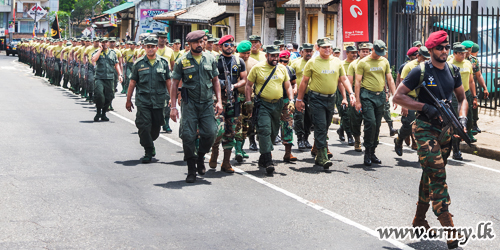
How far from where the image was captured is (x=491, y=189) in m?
8.96

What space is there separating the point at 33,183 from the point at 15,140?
4.15 m

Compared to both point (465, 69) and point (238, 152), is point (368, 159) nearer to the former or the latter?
point (238, 152)

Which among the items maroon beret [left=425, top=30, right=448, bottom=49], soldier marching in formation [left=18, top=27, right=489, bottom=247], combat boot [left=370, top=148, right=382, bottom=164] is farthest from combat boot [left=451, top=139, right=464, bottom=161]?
maroon beret [left=425, top=30, right=448, bottom=49]

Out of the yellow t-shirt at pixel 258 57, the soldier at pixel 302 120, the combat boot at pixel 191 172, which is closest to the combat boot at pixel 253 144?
the soldier at pixel 302 120

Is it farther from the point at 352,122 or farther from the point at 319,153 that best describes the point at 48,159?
the point at 352,122

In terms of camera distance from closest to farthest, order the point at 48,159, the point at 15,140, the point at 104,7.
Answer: the point at 48,159 → the point at 15,140 → the point at 104,7

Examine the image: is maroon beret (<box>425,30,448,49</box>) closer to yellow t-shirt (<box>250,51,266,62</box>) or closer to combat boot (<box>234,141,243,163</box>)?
combat boot (<box>234,141,243,163</box>)

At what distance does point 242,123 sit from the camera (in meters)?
10.4

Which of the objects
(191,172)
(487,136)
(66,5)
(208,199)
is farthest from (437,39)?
(66,5)

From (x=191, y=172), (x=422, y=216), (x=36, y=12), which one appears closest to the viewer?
(x=422, y=216)

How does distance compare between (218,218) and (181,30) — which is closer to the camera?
(218,218)

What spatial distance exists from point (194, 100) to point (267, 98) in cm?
121

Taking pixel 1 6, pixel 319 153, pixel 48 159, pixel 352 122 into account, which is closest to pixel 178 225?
pixel 319 153

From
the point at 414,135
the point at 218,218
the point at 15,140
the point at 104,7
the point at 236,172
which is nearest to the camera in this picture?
the point at 414,135
